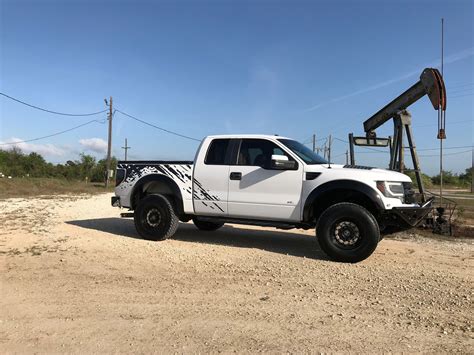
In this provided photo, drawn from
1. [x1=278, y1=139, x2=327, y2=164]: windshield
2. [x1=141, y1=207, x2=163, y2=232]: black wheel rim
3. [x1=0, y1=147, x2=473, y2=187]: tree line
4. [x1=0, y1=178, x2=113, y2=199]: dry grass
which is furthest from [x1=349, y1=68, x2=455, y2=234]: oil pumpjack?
[x1=0, y1=147, x2=473, y2=187]: tree line

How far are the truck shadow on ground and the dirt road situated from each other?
0.10m

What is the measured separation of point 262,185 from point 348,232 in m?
1.70

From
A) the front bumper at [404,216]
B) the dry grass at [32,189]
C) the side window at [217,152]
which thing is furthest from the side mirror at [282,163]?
the dry grass at [32,189]

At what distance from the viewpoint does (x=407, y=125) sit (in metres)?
11.4

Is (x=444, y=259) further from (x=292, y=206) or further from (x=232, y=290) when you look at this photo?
(x=232, y=290)

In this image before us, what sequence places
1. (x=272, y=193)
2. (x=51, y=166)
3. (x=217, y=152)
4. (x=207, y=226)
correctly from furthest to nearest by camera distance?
(x=51, y=166) < (x=207, y=226) < (x=217, y=152) < (x=272, y=193)

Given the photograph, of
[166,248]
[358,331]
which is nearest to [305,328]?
[358,331]

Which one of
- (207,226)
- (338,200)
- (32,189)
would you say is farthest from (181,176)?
(32,189)

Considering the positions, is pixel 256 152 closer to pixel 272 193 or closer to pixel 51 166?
pixel 272 193

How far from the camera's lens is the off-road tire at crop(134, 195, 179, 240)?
8.39 metres

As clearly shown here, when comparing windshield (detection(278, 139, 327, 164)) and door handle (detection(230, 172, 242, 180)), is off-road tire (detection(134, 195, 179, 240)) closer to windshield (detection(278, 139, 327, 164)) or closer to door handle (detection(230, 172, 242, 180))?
door handle (detection(230, 172, 242, 180))

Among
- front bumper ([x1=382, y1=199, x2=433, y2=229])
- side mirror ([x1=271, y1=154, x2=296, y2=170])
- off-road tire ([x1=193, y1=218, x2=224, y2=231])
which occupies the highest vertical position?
side mirror ([x1=271, y1=154, x2=296, y2=170])

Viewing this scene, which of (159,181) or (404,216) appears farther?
(159,181)

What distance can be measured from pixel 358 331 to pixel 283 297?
115 centimetres
